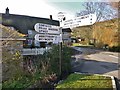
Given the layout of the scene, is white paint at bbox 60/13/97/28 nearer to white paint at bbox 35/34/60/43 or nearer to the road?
white paint at bbox 35/34/60/43

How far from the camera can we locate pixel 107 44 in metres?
32.6

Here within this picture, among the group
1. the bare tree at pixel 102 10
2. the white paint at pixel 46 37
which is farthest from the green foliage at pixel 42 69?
the bare tree at pixel 102 10

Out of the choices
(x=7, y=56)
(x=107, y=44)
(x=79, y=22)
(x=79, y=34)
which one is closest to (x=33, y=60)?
(x=7, y=56)

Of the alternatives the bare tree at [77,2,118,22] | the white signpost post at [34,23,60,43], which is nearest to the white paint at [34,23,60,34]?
the white signpost post at [34,23,60,43]

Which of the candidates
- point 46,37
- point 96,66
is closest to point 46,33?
point 46,37

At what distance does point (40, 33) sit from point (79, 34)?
115 feet

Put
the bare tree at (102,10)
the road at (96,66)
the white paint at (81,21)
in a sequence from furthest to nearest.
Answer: the bare tree at (102,10) < the road at (96,66) < the white paint at (81,21)

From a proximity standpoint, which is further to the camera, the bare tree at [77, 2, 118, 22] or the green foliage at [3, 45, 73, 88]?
the bare tree at [77, 2, 118, 22]

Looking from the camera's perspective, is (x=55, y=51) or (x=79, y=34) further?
(x=79, y=34)

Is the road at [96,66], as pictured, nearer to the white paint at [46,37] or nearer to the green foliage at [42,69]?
the green foliage at [42,69]

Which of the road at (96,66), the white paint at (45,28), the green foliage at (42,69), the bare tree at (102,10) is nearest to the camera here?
the white paint at (45,28)

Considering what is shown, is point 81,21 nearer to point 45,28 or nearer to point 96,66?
point 45,28

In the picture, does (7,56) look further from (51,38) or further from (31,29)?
(31,29)

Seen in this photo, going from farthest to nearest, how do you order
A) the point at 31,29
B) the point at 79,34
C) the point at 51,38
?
the point at 79,34 < the point at 31,29 < the point at 51,38
